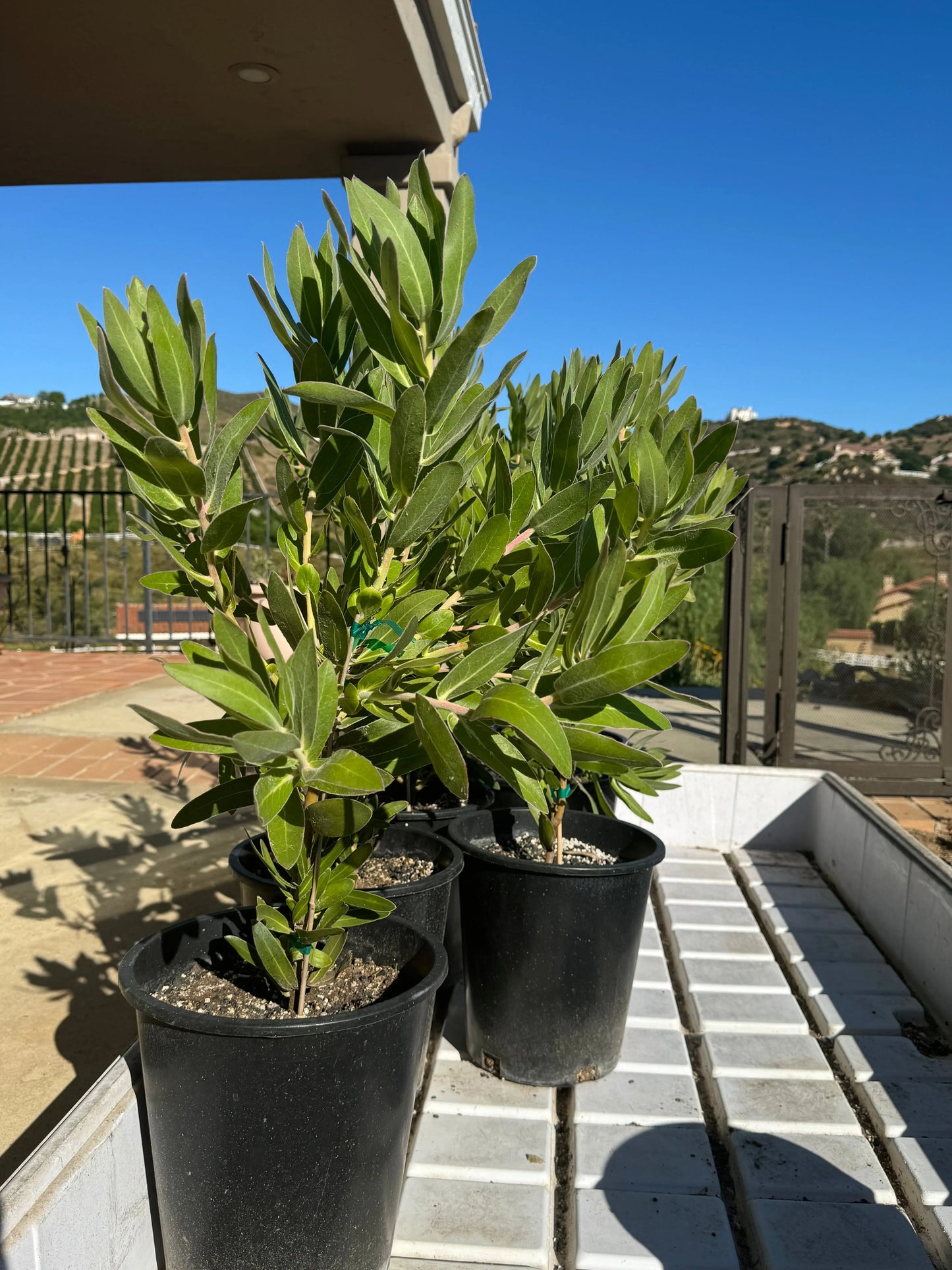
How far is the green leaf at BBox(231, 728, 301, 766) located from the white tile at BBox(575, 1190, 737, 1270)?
41.0 inches

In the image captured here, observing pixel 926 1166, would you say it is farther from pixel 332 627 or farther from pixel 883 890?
pixel 332 627

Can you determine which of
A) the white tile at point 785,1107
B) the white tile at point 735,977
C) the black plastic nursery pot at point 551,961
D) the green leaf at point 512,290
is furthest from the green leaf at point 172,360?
the white tile at point 735,977

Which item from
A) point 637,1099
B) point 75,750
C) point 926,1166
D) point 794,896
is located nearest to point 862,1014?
point 926,1166

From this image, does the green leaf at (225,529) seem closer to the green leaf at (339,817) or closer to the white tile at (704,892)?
the green leaf at (339,817)

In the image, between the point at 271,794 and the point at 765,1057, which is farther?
the point at 765,1057

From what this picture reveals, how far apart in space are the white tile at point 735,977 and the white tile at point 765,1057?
209mm

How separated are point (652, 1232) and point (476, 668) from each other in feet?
3.47

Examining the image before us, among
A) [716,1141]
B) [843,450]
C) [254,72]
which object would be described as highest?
[843,450]

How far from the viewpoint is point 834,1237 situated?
148cm

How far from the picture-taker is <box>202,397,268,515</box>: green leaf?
1.04 metres

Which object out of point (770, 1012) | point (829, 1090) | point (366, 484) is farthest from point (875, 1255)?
point (366, 484)

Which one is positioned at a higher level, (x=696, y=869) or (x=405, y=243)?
(x=405, y=243)

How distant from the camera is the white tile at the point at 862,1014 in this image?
2127mm

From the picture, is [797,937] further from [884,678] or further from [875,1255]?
[884,678]
